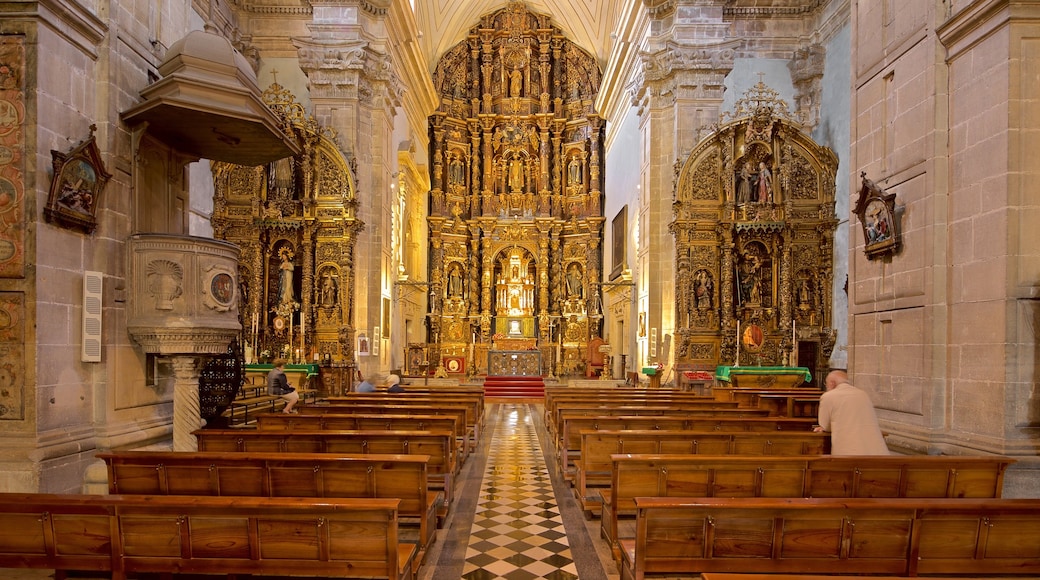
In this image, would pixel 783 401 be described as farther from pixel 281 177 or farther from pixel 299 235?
pixel 281 177

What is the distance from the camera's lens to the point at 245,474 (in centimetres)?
478

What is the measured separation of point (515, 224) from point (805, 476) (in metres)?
23.2

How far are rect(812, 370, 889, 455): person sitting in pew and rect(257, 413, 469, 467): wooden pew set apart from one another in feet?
12.7

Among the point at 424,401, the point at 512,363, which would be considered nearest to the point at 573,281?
the point at 512,363

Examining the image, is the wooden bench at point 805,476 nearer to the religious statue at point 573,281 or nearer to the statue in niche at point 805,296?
the statue in niche at point 805,296

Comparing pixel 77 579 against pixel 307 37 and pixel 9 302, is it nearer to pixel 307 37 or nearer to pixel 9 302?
pixel 9 302

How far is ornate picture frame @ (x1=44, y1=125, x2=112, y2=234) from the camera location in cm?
538

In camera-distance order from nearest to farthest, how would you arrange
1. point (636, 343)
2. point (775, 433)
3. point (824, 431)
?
point (824, 431) → point (775, 433) → point (636, 343)

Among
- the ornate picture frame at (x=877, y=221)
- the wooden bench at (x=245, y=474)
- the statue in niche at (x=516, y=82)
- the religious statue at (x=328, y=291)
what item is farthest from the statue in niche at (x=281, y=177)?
the statue in niche at (x=516, y=82)

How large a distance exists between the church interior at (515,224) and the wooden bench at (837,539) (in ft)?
0.73

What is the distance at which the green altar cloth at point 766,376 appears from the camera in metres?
13.9

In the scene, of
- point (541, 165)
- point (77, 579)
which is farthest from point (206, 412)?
point (541, 165)

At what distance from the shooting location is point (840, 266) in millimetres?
16453

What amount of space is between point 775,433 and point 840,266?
460 inches
